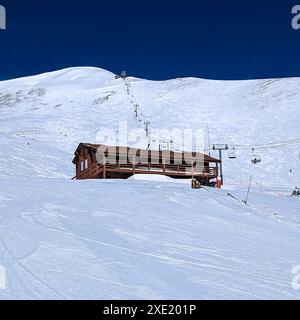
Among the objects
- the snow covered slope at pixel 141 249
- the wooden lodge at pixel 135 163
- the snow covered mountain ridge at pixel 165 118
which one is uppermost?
the snow covered mountain ridge at pixel 165 118

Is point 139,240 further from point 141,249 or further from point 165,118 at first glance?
point 165,118

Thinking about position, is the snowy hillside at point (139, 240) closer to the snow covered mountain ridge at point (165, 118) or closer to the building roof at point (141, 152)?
the snow covered mountain ridge at point (165, 118)

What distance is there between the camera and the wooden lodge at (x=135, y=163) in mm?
33656

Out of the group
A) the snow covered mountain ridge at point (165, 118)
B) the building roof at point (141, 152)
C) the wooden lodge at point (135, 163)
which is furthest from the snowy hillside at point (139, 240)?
the building roof at point (141, 152)

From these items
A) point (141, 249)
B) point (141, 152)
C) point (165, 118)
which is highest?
point (165, 118)

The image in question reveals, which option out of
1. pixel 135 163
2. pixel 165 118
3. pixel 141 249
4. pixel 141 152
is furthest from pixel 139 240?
pixel 165 118

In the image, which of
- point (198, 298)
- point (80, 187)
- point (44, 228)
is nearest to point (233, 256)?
point (198, 298)

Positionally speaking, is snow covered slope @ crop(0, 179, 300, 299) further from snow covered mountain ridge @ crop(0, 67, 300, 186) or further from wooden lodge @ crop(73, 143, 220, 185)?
snow covered mountain ridge @ crop(0, 67, 300, 186)

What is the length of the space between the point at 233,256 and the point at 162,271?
7.12ft

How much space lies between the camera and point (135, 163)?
3481 cm
